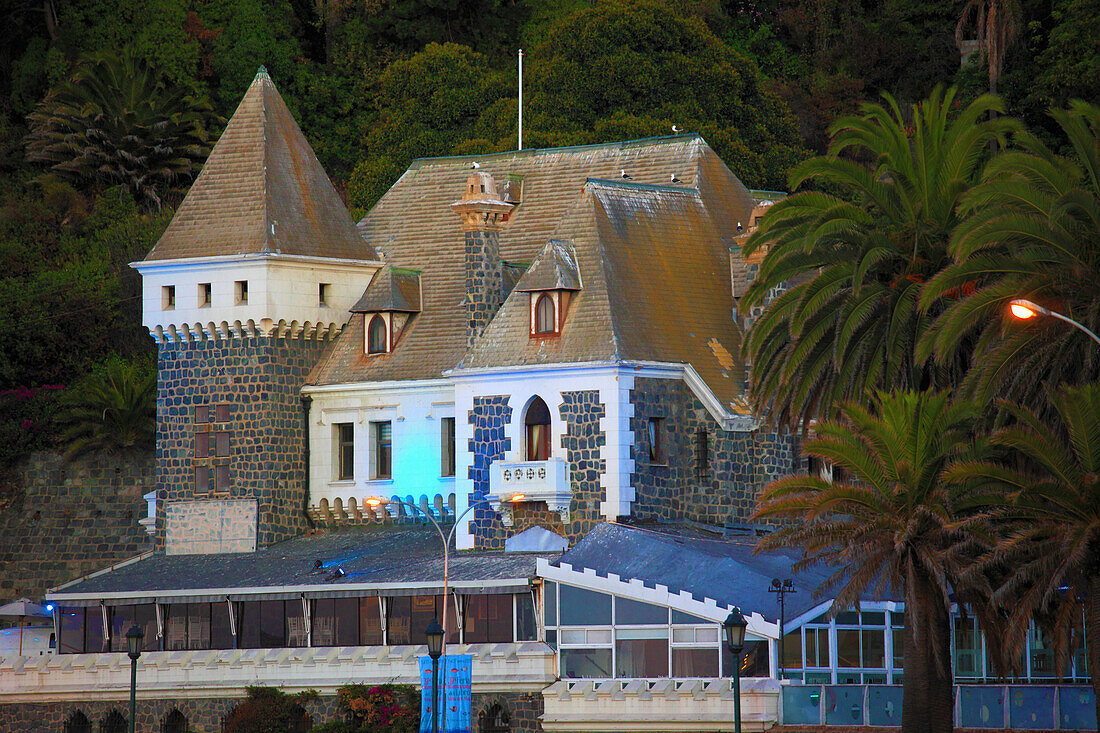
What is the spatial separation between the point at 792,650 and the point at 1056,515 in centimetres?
1060

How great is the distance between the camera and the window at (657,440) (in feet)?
176

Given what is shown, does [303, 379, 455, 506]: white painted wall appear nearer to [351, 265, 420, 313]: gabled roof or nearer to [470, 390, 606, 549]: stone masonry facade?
[351, 265, 420, 313]: gabled roof

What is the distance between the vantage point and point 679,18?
7175cm

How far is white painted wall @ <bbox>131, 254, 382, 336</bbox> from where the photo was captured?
58.8 m

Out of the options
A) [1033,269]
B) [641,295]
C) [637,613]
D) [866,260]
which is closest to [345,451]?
[641,295]

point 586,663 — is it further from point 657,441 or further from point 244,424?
point 244,424

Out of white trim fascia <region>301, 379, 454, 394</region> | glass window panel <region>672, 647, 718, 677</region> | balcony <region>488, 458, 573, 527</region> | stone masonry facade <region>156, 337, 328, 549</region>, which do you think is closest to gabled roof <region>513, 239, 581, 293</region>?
white trim fascia <region>301, 379, 454, 394</region>

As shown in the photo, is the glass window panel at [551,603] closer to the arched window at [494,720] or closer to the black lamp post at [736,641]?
the arched window at [494,720]

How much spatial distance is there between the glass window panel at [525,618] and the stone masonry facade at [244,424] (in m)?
10.6

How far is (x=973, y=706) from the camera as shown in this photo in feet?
145

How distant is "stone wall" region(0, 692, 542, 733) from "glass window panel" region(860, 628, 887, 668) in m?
8.76

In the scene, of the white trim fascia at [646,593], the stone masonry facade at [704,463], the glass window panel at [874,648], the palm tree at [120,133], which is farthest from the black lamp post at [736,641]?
the palm tree at [120,133]

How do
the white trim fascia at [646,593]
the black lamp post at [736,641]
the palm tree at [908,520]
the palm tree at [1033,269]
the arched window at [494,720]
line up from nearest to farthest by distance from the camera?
the palm tree at [1033,269], the palm tree at [908,520], the black lamp post at [736,641], the white trim fascia at [646,593], the arched window at [494,720]

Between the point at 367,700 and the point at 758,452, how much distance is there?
13.1 metres
